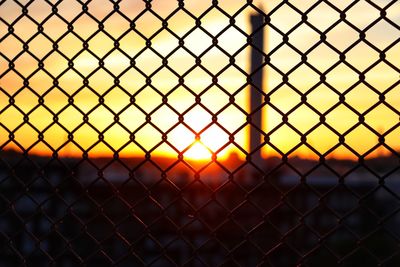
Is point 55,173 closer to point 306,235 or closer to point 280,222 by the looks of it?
point 280,222

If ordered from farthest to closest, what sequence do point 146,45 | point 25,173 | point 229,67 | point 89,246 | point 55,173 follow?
point 89,246, point 55,173, point 25,173, point 146,45, point 229,67

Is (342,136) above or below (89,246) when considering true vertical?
above

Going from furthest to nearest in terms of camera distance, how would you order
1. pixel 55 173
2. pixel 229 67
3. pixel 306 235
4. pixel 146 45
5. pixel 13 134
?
pixel 306 235 → pixel 55 173 → pixel 13 134 → pixel 146 45 → pixel 229 67

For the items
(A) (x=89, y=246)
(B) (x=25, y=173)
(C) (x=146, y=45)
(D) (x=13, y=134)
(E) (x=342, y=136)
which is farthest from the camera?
(A) (x=89, y=246)

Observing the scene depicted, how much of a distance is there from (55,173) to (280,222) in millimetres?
3365

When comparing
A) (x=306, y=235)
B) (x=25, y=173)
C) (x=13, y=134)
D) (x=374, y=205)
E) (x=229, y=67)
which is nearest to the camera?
(x=229, y=67)

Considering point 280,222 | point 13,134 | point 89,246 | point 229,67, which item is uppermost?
point 229,67

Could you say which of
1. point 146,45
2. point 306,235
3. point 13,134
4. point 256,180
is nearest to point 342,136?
point 146,45

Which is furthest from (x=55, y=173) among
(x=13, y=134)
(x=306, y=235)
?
(x=13, y=134)

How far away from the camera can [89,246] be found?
999 centimetres

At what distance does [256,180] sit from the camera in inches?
395

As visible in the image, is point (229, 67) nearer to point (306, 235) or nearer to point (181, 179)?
point (181, 179)

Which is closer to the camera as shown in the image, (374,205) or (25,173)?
(25,173)

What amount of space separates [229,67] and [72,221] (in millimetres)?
6624
